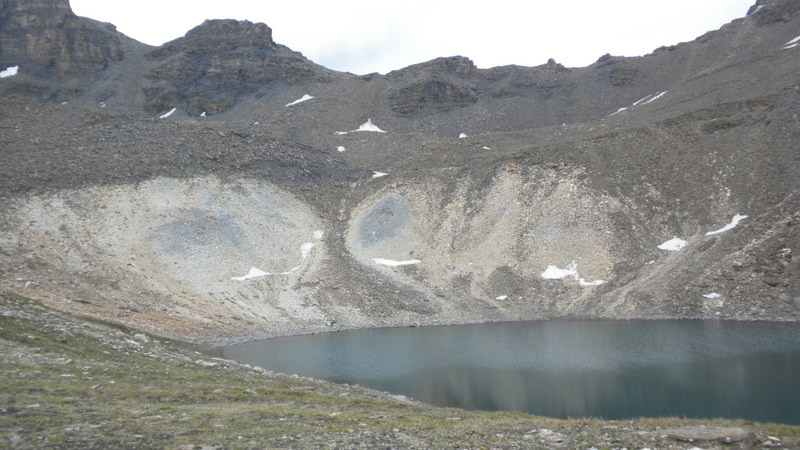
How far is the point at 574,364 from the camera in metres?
32.2

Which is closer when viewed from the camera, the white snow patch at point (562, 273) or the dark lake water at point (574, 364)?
the dark lake water at point (574, 364)

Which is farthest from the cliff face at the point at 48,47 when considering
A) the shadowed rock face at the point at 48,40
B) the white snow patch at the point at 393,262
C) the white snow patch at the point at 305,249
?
the white snow patch at the point at 393,262

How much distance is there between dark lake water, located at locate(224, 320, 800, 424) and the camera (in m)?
24.3

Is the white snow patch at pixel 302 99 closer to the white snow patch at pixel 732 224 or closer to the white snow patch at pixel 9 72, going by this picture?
the white snow patch at pixel 9 72

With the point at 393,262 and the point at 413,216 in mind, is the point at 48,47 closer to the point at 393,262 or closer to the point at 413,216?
the point at 413,216

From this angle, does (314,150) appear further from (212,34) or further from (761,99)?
(212,34)

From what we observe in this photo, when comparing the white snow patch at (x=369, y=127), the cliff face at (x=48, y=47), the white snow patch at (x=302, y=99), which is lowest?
the white snow patch at (x=369, y=127)

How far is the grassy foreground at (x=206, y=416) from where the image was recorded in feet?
40.6

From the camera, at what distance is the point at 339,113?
322 ft

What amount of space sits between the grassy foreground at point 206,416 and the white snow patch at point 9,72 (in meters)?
102

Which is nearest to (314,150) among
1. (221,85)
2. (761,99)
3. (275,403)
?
(221,85)

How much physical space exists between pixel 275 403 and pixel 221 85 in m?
104

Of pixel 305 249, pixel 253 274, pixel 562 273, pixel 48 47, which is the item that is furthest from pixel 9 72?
pixel 562 273

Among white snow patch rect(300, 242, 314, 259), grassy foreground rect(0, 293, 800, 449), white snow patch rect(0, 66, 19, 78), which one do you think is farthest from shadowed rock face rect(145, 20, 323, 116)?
grassy foreground rect(0, 293, 800, 449)
